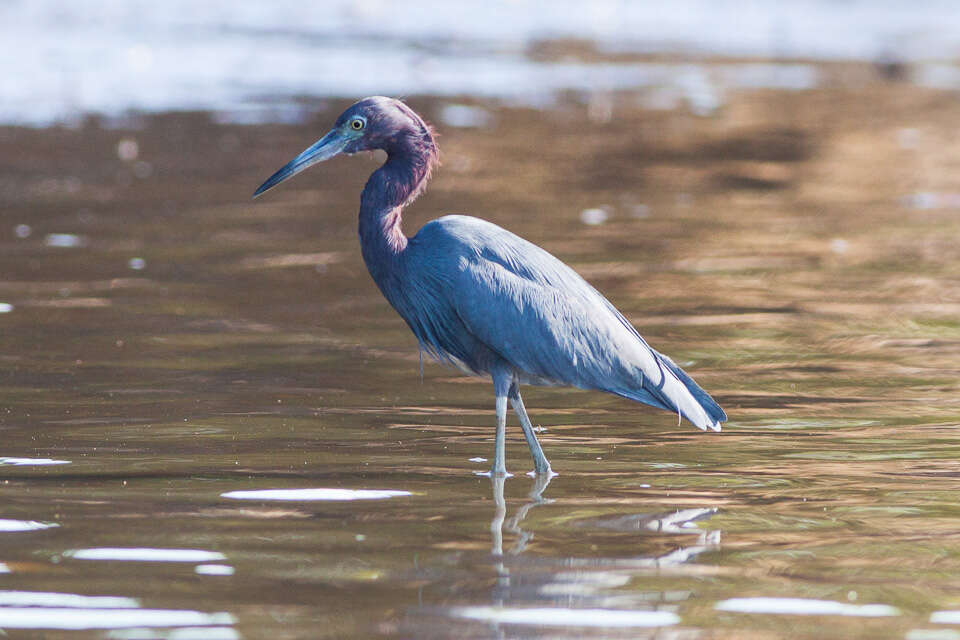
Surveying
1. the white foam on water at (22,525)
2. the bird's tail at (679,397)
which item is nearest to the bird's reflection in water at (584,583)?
the bird's tail at (679,397)

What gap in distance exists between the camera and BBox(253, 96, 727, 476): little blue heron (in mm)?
6297

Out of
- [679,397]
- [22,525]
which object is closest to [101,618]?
[22,525]

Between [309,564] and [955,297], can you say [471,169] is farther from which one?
[309,564]

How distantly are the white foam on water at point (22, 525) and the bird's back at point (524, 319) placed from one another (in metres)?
1.83

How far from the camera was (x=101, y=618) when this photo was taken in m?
4.57

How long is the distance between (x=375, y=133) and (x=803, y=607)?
2980 mm

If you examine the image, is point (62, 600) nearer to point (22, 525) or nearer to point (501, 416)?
point (22, 525)

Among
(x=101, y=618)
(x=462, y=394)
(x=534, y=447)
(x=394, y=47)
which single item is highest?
(x=394, y=47)

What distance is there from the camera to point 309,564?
201 inches

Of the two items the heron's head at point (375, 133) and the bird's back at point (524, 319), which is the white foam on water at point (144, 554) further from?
the heron's head at point (375, 133)

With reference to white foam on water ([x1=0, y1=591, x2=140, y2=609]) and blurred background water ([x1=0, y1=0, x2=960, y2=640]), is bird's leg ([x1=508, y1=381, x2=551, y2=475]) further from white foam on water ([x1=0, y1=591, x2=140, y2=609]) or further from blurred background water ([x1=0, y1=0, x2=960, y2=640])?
white foam on water ([x1=0, y1=591, x2=140, y2=609])

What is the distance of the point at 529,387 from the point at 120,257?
3885 millimetres

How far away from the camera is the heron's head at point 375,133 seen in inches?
263

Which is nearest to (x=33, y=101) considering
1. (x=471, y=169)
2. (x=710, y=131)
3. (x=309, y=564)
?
(x=471, y=169)
